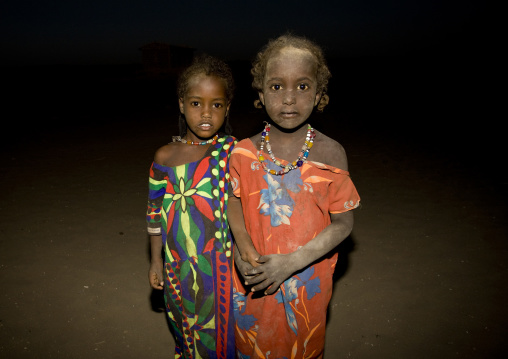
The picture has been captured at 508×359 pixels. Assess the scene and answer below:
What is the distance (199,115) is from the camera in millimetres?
1755

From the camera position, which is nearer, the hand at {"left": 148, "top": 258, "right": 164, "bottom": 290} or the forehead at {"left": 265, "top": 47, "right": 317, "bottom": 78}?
the forehead at {"left": 265, "top": 47, "right": 317, "bottom": 78}

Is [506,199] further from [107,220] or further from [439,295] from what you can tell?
[107,220]

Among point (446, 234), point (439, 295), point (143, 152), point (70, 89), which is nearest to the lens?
point (439, 295)

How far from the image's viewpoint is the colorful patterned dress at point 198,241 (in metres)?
1.76

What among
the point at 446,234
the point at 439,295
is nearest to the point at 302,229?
the point at 439,295

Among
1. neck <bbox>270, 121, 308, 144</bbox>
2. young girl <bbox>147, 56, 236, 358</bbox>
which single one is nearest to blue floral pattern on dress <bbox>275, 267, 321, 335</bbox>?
young girl <bbox>147, 56, 236, 358</bbox>

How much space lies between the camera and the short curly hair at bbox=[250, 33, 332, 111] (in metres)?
1.46

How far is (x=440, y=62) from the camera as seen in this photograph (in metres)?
27.1

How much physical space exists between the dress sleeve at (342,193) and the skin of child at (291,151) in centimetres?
4

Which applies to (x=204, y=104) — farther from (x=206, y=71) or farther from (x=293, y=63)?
(x=293, y=63)

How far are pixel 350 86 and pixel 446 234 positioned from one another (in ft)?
62.0

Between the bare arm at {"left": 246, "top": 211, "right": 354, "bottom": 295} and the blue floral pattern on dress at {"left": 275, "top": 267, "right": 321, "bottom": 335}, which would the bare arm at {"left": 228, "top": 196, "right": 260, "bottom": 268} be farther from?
the blue floral pattern on dress at {"left": 275, "top": 267, "right": 321, "bottom": 335}

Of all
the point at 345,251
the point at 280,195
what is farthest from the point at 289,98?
the point at 345,251

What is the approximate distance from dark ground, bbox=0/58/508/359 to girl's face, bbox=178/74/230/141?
77.1 inches
